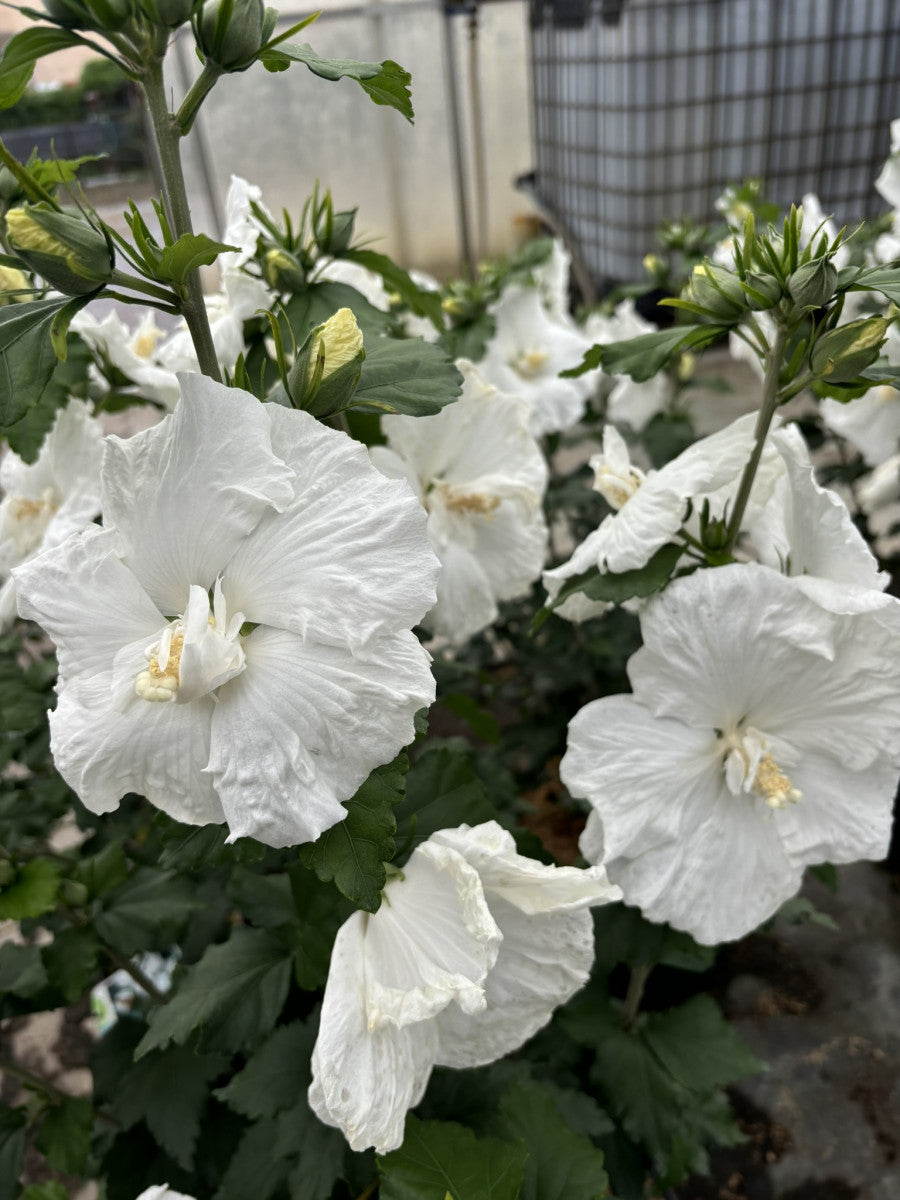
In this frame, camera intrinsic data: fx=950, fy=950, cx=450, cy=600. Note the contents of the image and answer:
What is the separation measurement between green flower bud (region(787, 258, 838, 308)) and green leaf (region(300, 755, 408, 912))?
0.43 m

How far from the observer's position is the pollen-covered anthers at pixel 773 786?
2.56 ft

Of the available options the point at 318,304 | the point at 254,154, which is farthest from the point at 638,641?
the point at 254,154

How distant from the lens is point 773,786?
0.79 meters

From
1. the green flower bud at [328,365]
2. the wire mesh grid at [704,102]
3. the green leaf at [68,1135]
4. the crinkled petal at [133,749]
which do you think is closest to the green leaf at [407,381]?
the green flower bud at [328,365]

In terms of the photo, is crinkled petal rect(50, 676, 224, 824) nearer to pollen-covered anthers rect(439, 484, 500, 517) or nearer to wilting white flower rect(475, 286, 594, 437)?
pollen-covered anthers rect(439, 484, 500, 517)

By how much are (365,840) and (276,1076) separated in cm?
48

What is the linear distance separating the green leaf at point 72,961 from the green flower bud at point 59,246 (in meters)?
0.70

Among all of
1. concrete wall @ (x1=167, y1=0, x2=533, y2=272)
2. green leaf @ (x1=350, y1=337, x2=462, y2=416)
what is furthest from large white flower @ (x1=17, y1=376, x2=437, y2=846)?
concrete wall @ (x1=167, y1=0, x2=533, y2=272)

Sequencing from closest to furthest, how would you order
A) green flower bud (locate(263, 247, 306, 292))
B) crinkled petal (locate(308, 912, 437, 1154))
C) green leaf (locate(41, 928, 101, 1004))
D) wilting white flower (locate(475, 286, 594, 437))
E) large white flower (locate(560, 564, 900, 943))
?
crinkled petal (locate(308, 912, 437, 1154))
large white flower (locate(560, 564, 900, 943))
green flower bud (locate(263, 247, 306, 292))
green leaf (locate(41, 928, 101, 1004))
wilting white flower (locate(475, 286, 594, 437))

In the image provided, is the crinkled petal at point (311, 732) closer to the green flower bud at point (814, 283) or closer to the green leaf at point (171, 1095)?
the green flower bud at point (814, 283)

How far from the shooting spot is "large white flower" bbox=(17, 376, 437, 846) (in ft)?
1.82

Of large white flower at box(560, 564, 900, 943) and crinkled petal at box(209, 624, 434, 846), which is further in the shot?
large white flower at box(560, 564, 900, 943)

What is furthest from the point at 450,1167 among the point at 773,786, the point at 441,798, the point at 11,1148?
the point at 11,1148

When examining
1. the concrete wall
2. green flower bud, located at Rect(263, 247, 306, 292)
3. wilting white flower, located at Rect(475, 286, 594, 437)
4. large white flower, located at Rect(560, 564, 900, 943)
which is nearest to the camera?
large white flower, located at Rect(560, 564, 900, 943)
